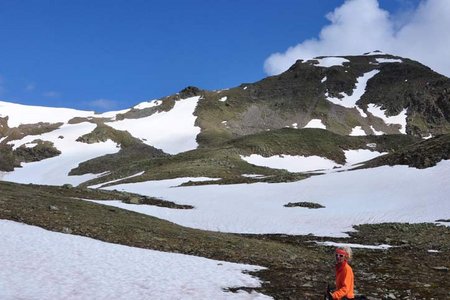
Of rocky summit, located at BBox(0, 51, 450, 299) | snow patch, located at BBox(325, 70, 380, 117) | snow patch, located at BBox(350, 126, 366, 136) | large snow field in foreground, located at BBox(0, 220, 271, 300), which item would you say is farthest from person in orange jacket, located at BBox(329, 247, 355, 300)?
snow patch, located at BBox(325, 70, 380, 117)

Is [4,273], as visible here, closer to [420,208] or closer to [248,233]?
[248,233]

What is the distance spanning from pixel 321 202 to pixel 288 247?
2111cm

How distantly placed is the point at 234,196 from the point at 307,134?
79.7m

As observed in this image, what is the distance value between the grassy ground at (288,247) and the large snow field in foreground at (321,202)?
12.6 feet

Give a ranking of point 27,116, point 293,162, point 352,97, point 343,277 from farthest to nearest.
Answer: point 27,116
point 352,97
point 293,162
point 343,277

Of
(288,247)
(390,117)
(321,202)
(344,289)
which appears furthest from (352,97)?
(344,289)

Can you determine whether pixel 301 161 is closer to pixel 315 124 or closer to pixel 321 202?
pixel 315 124

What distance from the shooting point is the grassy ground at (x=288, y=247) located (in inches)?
760

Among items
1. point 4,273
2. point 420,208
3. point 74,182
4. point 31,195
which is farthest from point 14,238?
Answer: point 74,182

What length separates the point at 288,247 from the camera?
29719mm

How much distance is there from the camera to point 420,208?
141 ft

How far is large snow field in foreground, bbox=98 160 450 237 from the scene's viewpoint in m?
41.4

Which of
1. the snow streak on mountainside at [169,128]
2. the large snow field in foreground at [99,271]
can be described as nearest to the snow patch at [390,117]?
the snow streak on mountainside at [169,128]

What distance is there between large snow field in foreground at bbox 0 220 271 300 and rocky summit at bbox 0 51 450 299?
4.75ft
